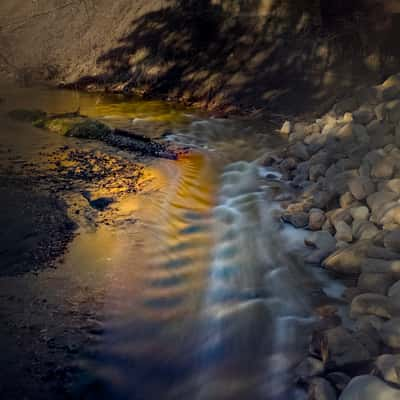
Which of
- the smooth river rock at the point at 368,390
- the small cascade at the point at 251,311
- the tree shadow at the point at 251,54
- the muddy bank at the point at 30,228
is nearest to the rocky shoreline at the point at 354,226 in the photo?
the smooth river rock at the point at 368,390

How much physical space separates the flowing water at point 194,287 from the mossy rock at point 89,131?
1292mm

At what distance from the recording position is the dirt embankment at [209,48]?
10695 millimetres

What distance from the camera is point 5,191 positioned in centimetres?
580

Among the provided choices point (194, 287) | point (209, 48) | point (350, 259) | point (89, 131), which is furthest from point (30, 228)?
point (209, 48)

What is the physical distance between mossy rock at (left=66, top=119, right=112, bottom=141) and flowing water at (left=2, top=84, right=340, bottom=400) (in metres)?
1.29

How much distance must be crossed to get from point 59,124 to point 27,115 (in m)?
1.09

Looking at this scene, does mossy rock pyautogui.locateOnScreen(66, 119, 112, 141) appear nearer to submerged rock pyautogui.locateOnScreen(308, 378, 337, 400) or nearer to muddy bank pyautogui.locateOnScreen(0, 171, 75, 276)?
muddy bank pyautogui.locateOnScreen(0, 171, 75, 276)

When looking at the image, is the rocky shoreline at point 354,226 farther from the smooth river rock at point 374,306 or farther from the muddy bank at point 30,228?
the muddy bank at point 30,228

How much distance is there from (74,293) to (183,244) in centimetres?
147

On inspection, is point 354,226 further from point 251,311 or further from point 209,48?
point 209,48

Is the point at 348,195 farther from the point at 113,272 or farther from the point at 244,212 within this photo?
the point at 113,272

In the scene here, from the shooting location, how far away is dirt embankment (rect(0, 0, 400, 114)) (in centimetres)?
1070

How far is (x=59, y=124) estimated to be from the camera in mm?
8898

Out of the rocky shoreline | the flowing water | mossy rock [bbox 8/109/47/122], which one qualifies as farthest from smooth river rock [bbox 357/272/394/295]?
mossy rock [bbox 8/109/47/122]
